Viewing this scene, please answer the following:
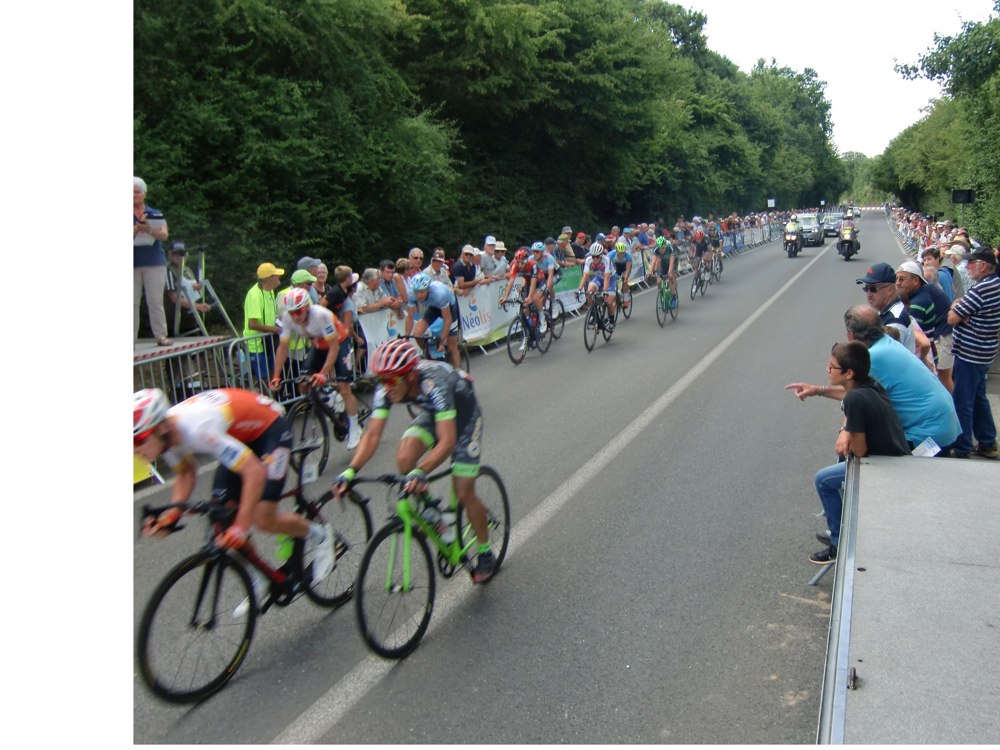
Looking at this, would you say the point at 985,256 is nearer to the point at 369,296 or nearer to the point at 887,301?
the point at 887,301

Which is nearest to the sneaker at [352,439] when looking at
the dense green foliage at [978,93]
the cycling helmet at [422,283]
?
the cycling helmet at [422,283]

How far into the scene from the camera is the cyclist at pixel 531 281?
1388 centimetres

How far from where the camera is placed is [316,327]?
7.75 metres

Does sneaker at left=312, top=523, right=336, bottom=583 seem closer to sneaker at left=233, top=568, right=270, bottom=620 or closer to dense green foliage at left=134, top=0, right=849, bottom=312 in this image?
A: sneaker at left=233, top=568, right=270, bottom=620

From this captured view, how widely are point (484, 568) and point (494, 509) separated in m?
0.44

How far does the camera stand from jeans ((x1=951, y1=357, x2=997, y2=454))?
26.3ft

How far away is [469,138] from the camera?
27016mm

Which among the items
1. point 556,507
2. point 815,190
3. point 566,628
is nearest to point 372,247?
point 556,507

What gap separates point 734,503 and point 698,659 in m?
2.51

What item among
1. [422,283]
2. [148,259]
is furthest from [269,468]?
[148,259]

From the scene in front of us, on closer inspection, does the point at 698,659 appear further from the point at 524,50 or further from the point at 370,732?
the point at 524,50

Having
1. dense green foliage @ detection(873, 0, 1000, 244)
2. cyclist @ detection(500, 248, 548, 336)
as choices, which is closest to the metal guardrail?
cyclist @ detection(500, 248, 548, 336)

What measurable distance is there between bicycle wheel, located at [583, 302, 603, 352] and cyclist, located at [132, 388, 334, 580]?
9.83 metres

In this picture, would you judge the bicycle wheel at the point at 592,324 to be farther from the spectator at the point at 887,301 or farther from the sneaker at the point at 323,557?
the sneaker at the point at 323,557
